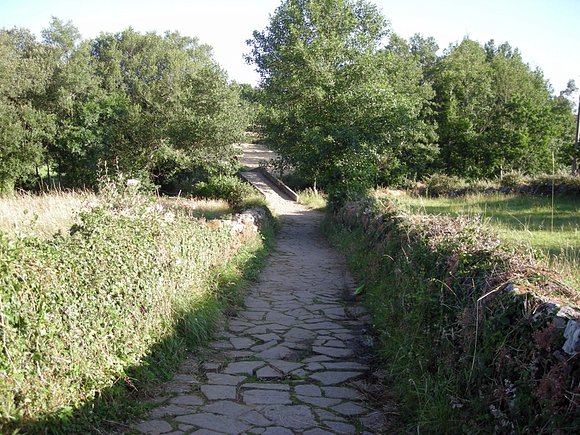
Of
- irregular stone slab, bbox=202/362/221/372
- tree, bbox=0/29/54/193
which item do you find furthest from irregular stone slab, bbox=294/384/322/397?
tree, bbox=0/29/54/193

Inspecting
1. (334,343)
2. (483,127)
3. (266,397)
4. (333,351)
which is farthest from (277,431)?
(483,127)

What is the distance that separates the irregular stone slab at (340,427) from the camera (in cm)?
385

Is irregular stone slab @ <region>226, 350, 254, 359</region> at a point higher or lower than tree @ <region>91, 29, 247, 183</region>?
lower

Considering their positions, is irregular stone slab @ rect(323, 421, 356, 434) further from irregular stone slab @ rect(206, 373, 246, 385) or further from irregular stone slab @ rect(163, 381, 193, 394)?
irregular stone slab @ rect(163, 381, 193, 394)

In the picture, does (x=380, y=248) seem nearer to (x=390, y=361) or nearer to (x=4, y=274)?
(x=390, y=361)

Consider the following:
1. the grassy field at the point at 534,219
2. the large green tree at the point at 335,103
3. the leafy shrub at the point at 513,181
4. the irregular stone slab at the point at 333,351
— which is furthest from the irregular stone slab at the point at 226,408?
the leafy shrub at the point at 513,181

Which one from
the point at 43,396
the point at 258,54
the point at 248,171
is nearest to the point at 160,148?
the point at 258,54

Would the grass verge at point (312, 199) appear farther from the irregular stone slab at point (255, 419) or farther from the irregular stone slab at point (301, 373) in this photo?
the irregular stone slab at point (255, 419)

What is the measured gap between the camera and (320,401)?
4.38 metres

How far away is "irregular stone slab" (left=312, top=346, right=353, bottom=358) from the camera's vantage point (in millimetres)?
5523

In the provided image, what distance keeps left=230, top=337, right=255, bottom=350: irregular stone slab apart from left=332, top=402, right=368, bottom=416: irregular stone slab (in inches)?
65.1

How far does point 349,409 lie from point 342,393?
0.33 m

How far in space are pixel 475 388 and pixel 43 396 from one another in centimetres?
281

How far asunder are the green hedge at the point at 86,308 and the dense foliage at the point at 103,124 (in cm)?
1826
